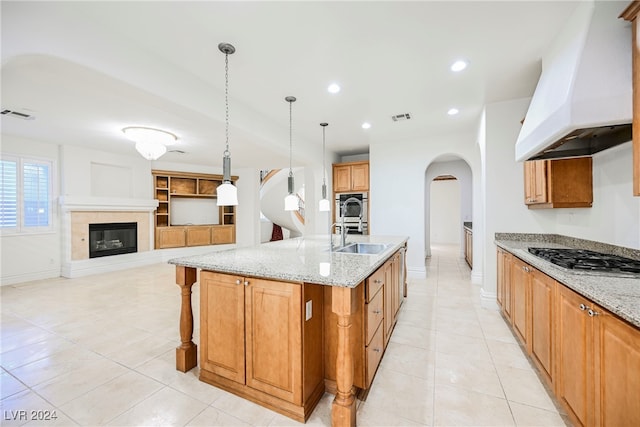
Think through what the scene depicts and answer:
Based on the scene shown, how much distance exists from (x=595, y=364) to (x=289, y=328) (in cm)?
153

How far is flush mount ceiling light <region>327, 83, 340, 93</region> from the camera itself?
2.95 m

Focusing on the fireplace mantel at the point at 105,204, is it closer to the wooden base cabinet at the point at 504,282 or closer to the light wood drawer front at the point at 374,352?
the light wood drawer front at the point at 374,352

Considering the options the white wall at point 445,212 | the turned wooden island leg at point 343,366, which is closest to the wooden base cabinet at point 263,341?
the turned wooden island leg at point 343,366

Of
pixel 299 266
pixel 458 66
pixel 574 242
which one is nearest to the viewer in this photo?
pixel 299 266

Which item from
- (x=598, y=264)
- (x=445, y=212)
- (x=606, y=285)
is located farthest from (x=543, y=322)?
(x=445, y=212)

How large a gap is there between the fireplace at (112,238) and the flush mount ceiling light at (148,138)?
2.78 metres

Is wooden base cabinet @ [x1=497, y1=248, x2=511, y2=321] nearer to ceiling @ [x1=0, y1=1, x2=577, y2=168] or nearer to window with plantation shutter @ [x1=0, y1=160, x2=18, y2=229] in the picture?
ceiling @ [x1=0, y1=1, x2=577, y2=168]

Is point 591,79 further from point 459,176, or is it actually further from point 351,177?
point 459,176

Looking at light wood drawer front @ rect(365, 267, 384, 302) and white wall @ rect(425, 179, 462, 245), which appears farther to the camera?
white wall @ rect(425, 179, 462, 245)

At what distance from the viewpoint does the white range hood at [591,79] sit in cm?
148

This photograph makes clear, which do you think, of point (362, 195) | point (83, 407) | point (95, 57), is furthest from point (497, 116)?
point (83, 407)

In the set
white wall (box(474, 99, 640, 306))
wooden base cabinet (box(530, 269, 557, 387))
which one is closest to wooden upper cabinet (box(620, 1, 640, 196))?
wooden base cabinet (box(530, 269, 557, 387))

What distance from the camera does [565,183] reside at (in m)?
2.50

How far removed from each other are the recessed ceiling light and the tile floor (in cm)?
271
